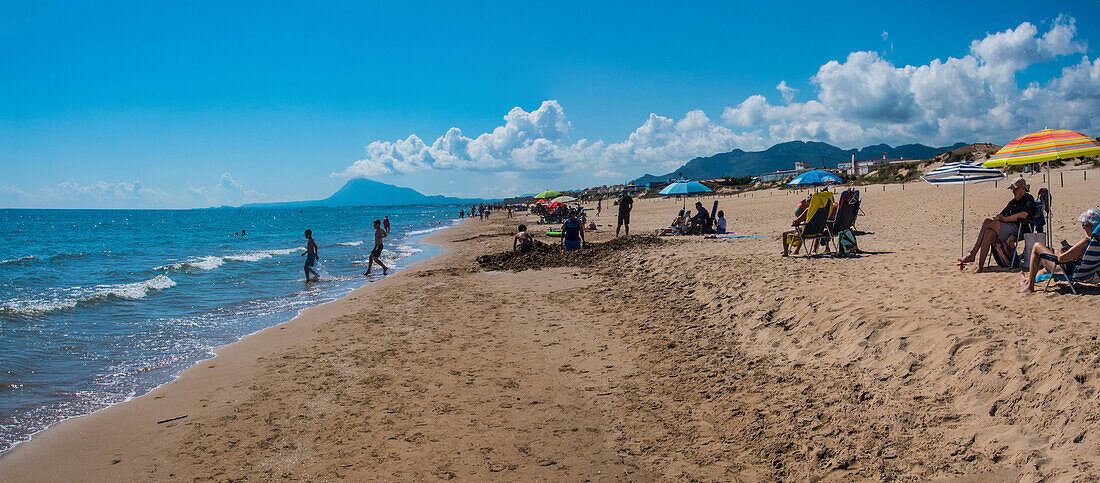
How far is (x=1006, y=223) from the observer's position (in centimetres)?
658

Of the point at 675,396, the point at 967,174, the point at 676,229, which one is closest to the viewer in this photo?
the point at 675,396

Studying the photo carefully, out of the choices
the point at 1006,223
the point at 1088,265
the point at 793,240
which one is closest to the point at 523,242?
the point at 793,240

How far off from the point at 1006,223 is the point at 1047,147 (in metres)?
1.29


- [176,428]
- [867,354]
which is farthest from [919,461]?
[176,428]

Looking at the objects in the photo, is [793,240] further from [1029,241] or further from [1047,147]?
[1029,241]

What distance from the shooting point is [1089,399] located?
316cm

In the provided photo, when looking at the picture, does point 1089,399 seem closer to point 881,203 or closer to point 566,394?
point 566,394

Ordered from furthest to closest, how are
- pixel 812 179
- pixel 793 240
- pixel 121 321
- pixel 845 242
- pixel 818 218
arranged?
pixel 812 179, pixel 121 321, pixel 793 240, pixel 818 218, pixel 845 242

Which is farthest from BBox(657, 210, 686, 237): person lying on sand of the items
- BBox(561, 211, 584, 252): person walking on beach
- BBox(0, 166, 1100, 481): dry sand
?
BBox(0, 166, 1100, 481): dry sand

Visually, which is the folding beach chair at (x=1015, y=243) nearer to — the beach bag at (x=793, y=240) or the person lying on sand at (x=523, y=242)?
the beach bag at (x=793, y=240)

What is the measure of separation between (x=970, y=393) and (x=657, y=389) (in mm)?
2249

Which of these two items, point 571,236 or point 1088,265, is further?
point 571,236

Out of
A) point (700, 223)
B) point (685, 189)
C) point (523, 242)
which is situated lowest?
point (523, 242)

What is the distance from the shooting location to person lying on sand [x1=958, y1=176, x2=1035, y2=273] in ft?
21.0
